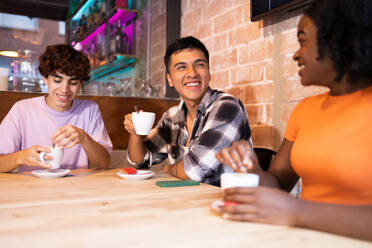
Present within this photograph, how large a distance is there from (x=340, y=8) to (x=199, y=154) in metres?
0.77

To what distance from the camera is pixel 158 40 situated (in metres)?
3.27

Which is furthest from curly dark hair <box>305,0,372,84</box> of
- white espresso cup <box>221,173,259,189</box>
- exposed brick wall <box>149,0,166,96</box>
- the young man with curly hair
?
exposed brick wall <box>149,0,166,96</box>

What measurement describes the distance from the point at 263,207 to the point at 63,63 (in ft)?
4.74

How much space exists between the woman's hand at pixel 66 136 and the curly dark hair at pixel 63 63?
0.44m

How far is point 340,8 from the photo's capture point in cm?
96

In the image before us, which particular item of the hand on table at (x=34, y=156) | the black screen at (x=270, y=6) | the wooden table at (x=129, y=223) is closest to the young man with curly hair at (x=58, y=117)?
the hand on table at (x=34, y=156)

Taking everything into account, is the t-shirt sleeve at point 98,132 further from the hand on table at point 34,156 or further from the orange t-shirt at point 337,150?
the orange t-shirt at point 337,150

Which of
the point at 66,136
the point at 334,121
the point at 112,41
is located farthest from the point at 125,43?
the point at 334,121

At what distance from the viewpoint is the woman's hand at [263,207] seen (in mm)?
718

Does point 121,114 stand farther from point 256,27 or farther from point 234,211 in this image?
point 234,211

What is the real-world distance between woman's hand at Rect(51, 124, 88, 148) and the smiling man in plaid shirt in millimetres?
270

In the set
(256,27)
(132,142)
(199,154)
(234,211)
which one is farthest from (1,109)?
(234,211)

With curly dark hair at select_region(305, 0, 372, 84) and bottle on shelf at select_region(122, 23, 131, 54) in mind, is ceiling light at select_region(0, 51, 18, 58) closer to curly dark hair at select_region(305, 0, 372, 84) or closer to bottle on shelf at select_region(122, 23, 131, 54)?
bottle on shelf at select_region(122, 23, 131, 54)

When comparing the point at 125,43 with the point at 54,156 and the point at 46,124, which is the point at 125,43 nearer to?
the point at 46,124
